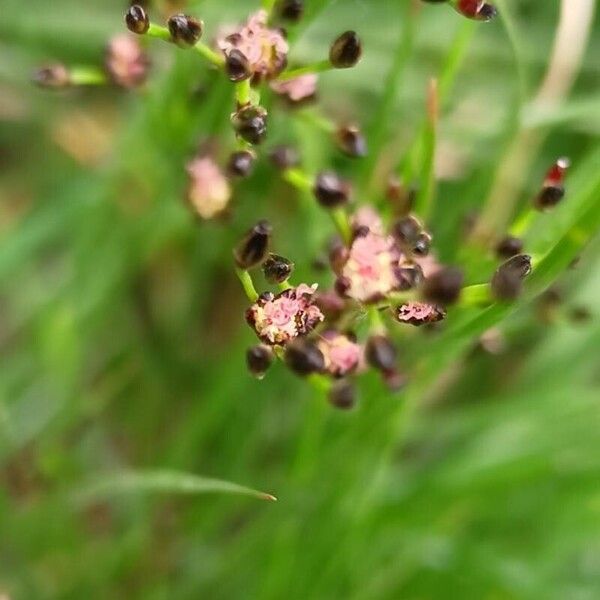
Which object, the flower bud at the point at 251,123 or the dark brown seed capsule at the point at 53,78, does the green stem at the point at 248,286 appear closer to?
the flower bud at the point at 251,123

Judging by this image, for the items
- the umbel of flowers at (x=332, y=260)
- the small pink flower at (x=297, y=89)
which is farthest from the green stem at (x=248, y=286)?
the small pink flower at (x=297, y=89)

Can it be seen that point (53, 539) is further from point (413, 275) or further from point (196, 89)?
point (413, 275)

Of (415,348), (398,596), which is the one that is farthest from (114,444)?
(415,348)

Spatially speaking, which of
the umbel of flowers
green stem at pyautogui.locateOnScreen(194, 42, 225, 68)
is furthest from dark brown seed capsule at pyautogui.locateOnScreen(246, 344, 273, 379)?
green stem at pyautogui.locateOnScreen(194, 42, 225, 68)

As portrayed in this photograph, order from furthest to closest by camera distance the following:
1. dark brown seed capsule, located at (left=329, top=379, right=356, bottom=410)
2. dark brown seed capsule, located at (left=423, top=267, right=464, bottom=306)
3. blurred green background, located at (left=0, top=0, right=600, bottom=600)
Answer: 1. blurred green background, located at (left=0, top=0, right=600, bottom=600)
2. dark brown seed capsule, located at (left=329, top=379, right=356, bottom=410)
3. dark brown seed capsule, located at (left=423, top=267, right=464, bottom=306)

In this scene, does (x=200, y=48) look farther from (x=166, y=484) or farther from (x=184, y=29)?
(x=166, y=484)

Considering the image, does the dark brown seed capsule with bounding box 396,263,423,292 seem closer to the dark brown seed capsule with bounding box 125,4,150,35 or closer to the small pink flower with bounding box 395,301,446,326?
the small pink flower with bounding box 395,301,446,326

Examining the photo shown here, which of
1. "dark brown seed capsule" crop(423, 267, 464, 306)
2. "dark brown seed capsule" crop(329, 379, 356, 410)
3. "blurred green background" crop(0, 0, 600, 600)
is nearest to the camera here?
"dark brown seed capsule" crop(423, 267, 464, 306)
